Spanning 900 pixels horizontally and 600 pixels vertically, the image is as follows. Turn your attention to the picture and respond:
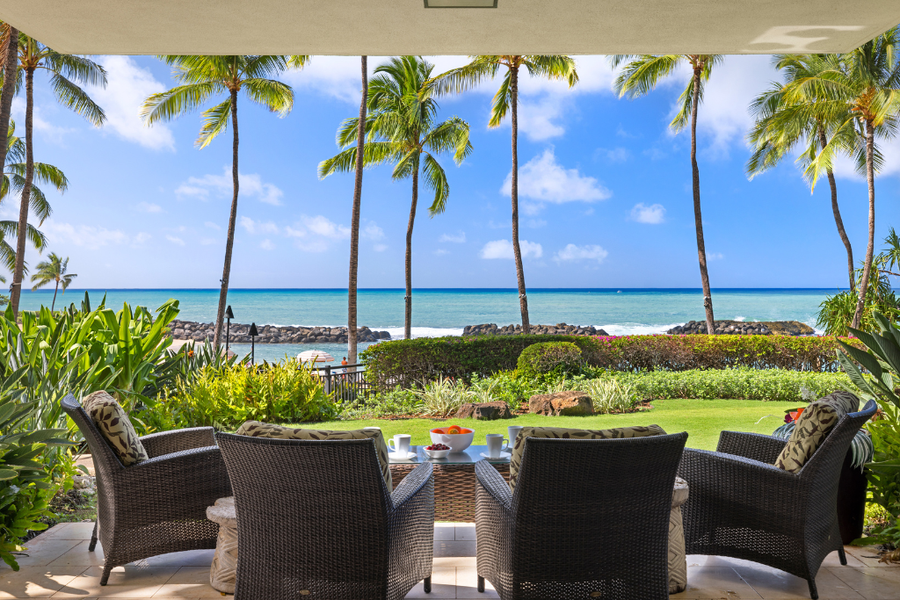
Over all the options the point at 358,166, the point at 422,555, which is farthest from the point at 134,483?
the point at 358,166

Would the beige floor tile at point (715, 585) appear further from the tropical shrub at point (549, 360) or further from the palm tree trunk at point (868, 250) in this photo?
the palm tree trunk at point (868, 250)

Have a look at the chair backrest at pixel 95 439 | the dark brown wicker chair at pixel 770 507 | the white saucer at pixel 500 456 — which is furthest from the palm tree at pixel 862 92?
the chair backrest at pixel 95 439

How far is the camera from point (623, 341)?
10.0 m

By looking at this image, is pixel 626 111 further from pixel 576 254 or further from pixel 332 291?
pixel 332 291

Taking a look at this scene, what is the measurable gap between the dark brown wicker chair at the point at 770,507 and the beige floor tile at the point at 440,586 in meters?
1.14

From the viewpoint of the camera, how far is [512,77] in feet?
43.2

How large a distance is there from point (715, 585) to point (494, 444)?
48.4 inches

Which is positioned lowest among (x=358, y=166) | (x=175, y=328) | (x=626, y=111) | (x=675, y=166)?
(x=175, y=328)

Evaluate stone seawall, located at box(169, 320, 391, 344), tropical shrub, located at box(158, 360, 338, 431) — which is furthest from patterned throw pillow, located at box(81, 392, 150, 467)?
stone seawall, located at box(169, 320, 391, 344)

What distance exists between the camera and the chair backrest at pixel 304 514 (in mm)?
2014

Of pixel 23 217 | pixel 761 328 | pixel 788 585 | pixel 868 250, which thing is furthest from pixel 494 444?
pixel 761 328

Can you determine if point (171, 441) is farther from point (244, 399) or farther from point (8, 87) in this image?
point (8, 87)

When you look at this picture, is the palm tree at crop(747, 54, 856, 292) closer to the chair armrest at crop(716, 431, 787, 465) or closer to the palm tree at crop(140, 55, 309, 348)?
the palm tree at crop(140, 55, 309, 348)

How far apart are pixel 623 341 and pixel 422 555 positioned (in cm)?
819
